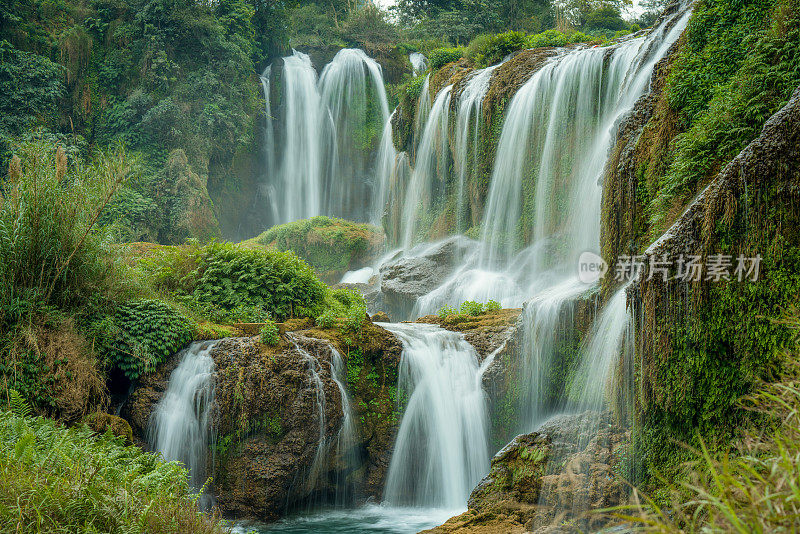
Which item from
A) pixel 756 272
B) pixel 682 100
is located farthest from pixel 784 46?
pixel 756 272

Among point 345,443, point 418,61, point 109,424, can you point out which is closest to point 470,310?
point 345,443

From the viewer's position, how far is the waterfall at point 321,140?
2862 cm

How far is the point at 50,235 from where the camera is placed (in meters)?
7.51

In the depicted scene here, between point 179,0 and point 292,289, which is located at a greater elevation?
point 179,0

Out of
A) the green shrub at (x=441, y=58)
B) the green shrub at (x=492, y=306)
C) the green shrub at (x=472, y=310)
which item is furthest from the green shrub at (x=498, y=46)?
the green shrub at (x=472, y=310)

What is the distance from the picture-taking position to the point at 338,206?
28.8 m

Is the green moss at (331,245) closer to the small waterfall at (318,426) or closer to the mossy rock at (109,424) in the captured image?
the small waterfall at (318,426)

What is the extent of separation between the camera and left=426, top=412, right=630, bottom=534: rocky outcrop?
5.49m

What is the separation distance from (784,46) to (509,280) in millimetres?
9316

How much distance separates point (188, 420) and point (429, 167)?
1315 cm

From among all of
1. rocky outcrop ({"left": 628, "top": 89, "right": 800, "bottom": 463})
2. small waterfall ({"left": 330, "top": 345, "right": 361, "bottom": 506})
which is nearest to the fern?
small waterfall ({"left": 330, "top": 345, "right": 361, "bottom": 506})

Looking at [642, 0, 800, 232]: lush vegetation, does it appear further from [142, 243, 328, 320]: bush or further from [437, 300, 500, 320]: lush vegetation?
[142, 243, 328, 320]: bush

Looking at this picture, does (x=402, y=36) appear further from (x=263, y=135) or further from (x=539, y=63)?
(x=539, y=63)

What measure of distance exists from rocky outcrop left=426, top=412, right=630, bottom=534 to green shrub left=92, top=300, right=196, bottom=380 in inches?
189
